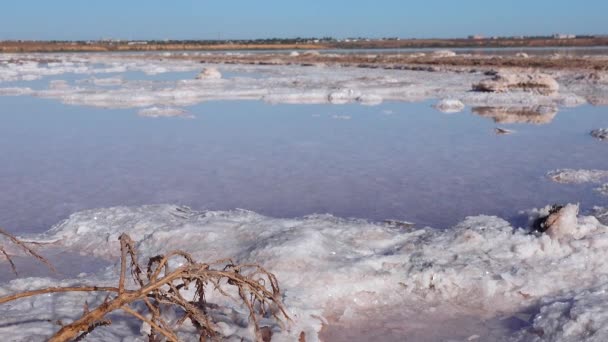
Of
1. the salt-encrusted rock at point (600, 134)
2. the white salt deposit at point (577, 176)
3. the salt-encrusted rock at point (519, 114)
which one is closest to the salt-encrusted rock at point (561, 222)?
the white salt deposit at point (577, 176)

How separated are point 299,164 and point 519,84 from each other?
332 inches

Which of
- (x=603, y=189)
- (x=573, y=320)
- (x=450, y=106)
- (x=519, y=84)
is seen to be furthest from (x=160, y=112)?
(x=573, y=320)

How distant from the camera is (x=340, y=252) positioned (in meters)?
3.08

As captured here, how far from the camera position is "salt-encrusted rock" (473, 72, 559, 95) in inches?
466

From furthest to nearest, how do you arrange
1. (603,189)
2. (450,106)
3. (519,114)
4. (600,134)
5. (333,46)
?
1. (333,46)
2. (450,106)
3. (519,114)
4. (600,134)
5. (603,189)

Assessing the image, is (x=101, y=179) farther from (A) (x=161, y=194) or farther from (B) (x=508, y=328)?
(B) (x=508, y=328)

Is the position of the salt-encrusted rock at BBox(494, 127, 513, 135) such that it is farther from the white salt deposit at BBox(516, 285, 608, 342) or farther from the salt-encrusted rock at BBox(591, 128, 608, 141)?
the white salt deposit at BBox(516, 285, 608, 342)

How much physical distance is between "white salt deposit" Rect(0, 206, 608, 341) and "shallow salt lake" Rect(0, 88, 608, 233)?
466mm

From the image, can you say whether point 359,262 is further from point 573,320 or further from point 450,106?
point 450,106

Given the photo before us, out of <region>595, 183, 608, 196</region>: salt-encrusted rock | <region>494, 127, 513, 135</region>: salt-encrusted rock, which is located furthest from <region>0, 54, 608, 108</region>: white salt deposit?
<region>595, 183, 608, 196</region>: salt-encrusted rock

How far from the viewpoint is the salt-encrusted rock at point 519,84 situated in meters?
11.8

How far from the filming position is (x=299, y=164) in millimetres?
5453

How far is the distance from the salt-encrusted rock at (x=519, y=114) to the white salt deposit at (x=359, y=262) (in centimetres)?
516

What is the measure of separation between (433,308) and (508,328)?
331 millimetres
